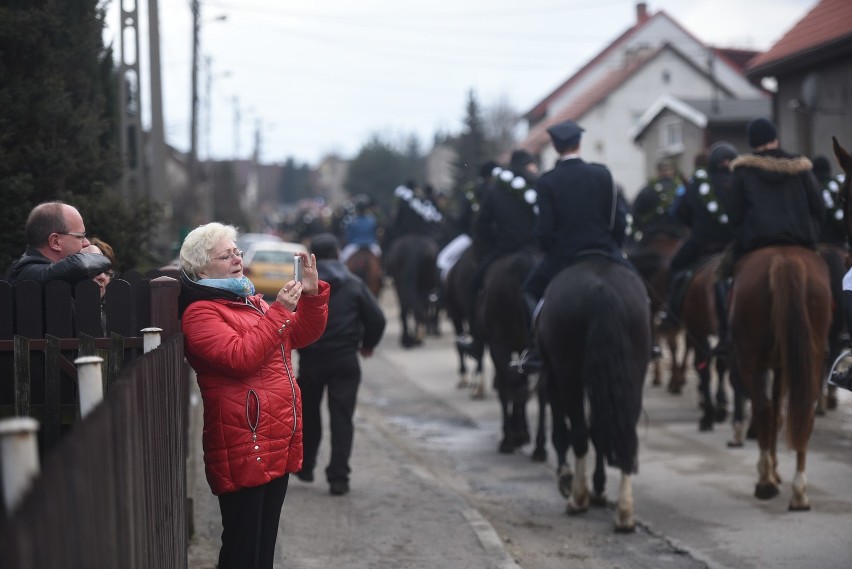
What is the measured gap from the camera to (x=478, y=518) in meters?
8.32

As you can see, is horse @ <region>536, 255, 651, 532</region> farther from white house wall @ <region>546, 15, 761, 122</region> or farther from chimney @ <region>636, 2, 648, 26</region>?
chimney @ <region>636, 2, 648, 26</region>

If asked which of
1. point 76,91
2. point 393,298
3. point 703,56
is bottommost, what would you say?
point 393,298

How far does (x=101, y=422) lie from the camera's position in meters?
3.06

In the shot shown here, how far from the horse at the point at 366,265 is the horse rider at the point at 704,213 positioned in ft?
37.4

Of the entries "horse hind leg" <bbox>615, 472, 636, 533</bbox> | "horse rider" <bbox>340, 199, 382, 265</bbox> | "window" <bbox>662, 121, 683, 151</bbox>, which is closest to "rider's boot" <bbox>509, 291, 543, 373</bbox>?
"horse hind leg" <bbox>615, 472, 636, 533</bbox>

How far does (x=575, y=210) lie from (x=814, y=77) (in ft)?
52.5

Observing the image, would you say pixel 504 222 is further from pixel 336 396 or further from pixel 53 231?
pixel 53 231

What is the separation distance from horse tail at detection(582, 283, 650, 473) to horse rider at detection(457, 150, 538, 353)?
3648mm

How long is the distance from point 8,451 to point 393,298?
38.0m

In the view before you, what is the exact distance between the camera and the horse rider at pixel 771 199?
944 centimetres

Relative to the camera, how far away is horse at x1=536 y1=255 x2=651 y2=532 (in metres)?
8.12

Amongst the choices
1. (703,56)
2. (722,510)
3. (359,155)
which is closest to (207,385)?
(722,510)

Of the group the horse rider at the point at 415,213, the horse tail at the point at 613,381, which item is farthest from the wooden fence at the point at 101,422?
the horse rider at the point at 415,213

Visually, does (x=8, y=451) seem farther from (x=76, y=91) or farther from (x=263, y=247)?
(x=263, y=247)
